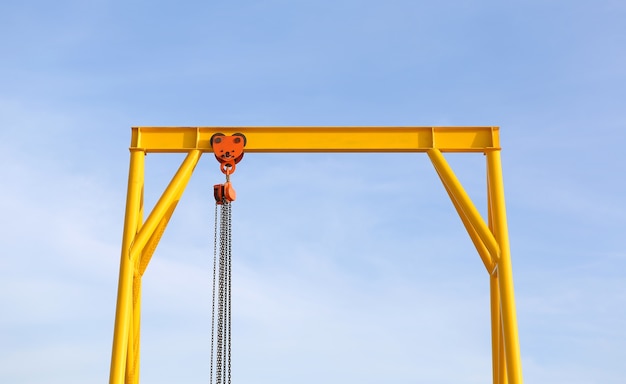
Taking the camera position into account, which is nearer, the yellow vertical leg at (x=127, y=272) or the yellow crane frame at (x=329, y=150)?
the yellow vertical leg at (x=127, y=272)

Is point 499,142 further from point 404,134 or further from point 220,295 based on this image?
point 220,295

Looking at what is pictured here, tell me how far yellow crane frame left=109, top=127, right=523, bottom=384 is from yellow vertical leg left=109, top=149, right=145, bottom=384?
0.05ft

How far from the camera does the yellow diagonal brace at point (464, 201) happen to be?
12.7 m

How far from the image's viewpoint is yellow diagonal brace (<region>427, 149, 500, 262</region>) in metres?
12.7

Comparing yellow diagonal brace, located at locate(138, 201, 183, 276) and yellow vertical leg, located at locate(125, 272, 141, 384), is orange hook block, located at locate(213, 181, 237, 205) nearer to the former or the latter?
yellow diagonal brace, located at locate(138, 201, 183, 276)

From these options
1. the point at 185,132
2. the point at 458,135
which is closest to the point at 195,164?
the point at 185,132

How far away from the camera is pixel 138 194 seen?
42.9ft

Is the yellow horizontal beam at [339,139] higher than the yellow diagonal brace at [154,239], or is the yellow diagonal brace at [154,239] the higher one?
the yellow horizontal beam at [339,139]

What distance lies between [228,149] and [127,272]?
7.97ft

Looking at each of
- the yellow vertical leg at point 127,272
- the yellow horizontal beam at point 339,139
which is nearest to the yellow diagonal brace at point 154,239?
the yellow vertical leg at point 127,272

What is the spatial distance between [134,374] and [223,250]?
2282 millimetres

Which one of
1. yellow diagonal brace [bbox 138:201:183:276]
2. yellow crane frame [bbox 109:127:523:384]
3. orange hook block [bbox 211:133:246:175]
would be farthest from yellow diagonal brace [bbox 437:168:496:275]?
yellow diagonal brace [bbox 138:201:183:276]

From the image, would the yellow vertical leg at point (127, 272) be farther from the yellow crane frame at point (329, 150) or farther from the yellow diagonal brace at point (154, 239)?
the yellow diagonal brace at point (154, 239)

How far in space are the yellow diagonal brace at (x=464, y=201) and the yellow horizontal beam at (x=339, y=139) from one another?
270 millimetres
